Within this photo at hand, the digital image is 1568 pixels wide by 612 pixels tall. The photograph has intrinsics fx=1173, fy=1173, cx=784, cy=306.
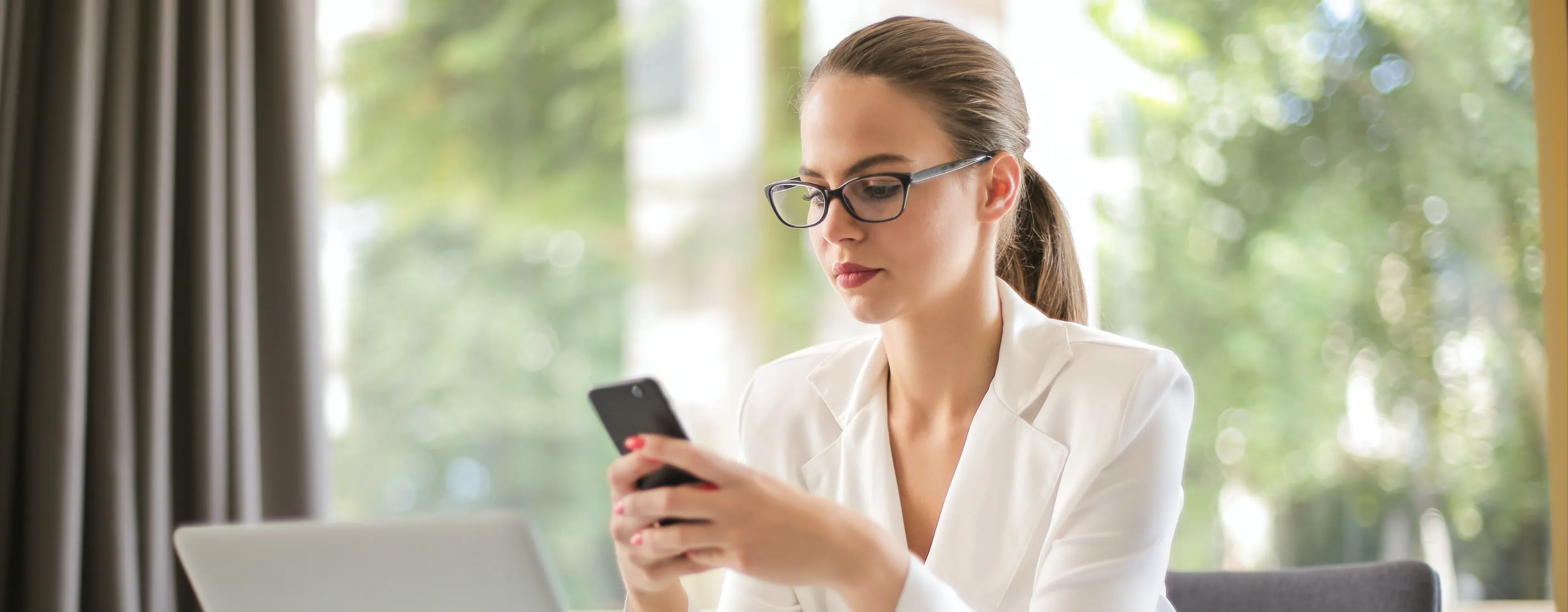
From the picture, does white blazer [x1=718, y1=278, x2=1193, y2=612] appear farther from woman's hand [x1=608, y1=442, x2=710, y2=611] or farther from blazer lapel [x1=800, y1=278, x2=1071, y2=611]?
woman's hand [x1=608, y1=442, x2=710, y2=611]

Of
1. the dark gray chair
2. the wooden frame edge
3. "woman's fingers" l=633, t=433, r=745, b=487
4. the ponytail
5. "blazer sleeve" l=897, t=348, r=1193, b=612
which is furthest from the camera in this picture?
the wooden frame edge

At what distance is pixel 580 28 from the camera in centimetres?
313

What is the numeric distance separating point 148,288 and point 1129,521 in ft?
5.47

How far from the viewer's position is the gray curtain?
193cm

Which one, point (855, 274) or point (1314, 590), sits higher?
point (855, 274)

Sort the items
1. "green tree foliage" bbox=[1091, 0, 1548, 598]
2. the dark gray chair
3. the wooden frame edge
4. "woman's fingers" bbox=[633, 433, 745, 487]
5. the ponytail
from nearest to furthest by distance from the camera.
Result: 1. "woman's fingers" bbox=[633, 433, 745, 487]
2. the dark gray chair
3. the ponytail
4. the wooden frame edge
5. "green tree foliage" bbox=[1091, 0, 1548, 598]

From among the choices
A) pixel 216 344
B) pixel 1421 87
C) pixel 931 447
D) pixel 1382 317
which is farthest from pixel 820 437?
pixel 1421 87

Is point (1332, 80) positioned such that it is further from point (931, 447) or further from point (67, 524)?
point (67, 524)

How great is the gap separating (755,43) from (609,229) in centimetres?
62

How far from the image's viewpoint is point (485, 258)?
3.13 metres

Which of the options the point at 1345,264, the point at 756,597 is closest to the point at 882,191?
the point at 756,597

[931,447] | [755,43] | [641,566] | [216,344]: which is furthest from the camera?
[755,43]

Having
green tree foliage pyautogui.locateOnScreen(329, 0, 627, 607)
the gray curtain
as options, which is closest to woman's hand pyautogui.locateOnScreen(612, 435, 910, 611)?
the gray curtain

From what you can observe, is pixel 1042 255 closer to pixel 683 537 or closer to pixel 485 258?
pixel 683 537
